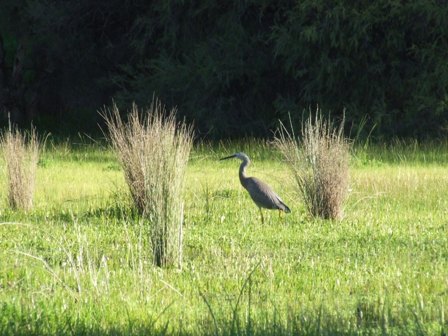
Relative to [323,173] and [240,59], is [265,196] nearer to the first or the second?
[323,173]

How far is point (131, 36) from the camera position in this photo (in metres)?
26.0

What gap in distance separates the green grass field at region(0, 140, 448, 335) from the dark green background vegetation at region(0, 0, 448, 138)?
7.39 metres

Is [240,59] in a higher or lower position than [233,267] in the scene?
lower

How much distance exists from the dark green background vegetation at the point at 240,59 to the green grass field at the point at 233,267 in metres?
7.39

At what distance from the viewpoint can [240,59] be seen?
22953mm

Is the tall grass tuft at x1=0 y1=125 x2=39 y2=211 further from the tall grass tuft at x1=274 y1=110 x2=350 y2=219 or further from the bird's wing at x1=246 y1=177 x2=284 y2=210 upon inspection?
the tall grass tuft at x1=274 y1=110 x2=350 y2=219

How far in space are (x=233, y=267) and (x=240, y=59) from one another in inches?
602

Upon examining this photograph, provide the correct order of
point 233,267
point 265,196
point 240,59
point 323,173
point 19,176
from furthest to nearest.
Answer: point 240,59 < point 19,176 < point 323,173 < point 265,196 < point 233,267

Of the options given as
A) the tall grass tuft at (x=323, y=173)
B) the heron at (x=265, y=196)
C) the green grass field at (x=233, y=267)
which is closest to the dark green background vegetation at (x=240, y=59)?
the green grass field at (x=233, y=267)

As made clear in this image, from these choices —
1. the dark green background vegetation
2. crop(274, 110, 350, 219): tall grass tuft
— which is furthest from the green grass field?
the dark green background vegetation

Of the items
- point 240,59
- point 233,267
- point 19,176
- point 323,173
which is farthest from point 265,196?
point 240,59

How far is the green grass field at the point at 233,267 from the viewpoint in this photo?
19.7ft

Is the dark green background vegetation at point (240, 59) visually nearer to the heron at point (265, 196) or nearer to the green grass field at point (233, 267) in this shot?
the green grass field at point (233, 267)

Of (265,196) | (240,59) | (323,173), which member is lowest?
(240,59)
